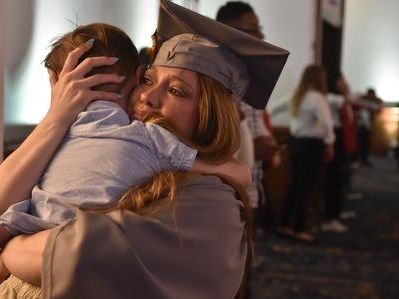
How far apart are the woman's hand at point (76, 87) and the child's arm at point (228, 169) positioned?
21 cm

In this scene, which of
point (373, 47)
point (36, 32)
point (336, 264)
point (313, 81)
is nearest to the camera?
point (36, 32)

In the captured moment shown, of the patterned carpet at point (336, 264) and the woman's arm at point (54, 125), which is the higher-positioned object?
the woman's arm at point (54, 125)

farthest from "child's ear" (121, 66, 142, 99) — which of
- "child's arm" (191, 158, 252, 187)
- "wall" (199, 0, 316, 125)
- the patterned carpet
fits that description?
"wall" (199, 0, 316, 125)

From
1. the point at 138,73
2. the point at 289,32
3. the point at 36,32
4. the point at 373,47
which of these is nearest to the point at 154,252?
the point at 138,73

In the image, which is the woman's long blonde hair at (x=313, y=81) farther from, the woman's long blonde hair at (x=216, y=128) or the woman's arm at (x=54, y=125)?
the woman's arm at (x=54, y=125)

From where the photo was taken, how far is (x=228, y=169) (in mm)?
1210

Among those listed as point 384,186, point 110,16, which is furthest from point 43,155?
point 384,186

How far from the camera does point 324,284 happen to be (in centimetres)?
393

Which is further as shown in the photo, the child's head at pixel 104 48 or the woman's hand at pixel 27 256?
the child's head at pixel 104 48

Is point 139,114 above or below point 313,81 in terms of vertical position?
above

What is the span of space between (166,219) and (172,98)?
0.94ft

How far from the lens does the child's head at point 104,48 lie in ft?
3.80

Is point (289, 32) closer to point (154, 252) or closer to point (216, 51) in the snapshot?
point (216, 51)

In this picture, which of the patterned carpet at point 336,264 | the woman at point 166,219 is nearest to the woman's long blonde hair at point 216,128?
the woman at point 166,219
